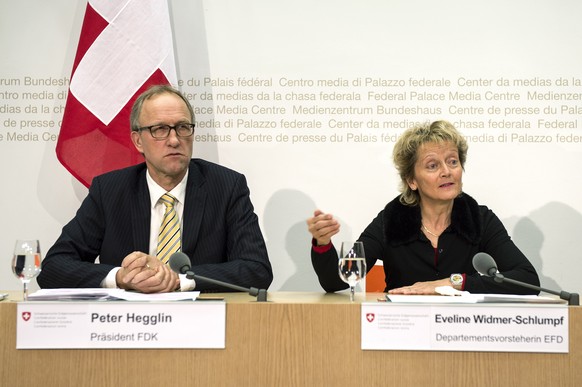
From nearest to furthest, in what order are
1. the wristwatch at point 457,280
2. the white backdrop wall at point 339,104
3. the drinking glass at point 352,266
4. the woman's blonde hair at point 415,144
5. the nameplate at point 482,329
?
the nameplate at point 482,329 → the drinking glass at point 352,266 → the wristwatch at point 457,280 → the woman's blonde hair at point 415,144 → the white backdrop wall at point 339,104

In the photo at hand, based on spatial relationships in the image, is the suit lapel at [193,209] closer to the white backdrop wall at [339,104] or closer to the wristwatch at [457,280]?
the white backdrop wall at [339,104]

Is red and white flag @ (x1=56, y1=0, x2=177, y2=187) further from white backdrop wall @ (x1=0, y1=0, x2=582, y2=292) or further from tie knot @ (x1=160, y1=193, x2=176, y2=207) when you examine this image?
tie knot @ (x1=160, y1=193, x2=176, y2=207)

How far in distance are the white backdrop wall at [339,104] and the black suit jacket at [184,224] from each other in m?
0.99

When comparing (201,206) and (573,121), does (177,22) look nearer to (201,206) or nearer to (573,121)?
(201,206)

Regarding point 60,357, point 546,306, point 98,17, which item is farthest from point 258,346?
point 98,17

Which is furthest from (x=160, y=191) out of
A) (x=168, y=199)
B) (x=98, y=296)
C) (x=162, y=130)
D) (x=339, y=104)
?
(x=339, y=104)

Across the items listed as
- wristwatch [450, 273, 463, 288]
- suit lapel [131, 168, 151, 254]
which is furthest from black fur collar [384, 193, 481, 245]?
suit lapel [131, 168, 151, 254]

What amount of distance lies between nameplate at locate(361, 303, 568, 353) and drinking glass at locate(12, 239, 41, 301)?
1182 mm

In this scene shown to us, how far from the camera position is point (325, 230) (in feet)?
8.86

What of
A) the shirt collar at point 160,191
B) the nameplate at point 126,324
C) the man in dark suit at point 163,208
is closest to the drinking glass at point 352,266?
the nameplate at point 126,324

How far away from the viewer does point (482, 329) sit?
6.60 feet

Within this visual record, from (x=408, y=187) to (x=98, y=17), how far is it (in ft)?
6.53

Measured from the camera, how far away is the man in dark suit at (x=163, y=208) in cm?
311

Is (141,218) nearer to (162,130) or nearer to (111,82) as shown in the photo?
(162,130)
